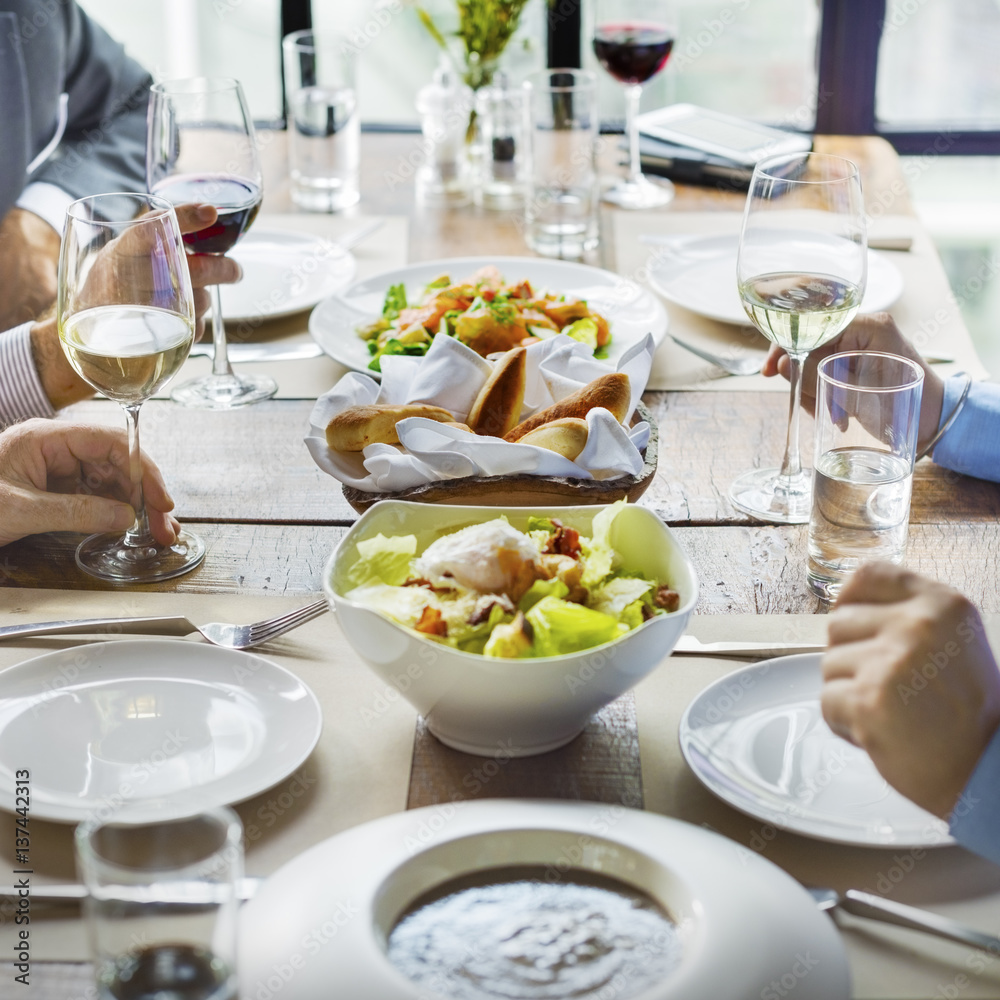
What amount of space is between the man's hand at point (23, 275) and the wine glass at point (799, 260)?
107 cm

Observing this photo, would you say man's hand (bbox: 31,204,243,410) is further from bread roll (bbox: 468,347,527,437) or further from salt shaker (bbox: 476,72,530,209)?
salt shaker (bbox: 476,72,530,209)

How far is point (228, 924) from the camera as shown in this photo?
0.48 meters

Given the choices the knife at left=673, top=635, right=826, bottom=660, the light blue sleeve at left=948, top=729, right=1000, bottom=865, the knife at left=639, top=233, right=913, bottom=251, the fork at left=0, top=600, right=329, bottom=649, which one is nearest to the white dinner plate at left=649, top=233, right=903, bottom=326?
the knife at left=639, top=233, right=913, bottom=251

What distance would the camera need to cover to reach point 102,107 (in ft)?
6.77

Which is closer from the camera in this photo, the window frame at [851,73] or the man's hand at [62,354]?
the man's hand at [62,354]

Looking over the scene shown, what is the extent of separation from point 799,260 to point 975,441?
24cm

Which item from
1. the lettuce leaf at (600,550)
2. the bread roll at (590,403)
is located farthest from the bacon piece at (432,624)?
the bread roll at (590,403)

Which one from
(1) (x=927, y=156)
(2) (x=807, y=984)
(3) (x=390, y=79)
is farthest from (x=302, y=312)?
(1) (x=927, y=156)

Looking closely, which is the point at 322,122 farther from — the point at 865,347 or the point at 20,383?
the point at 865,347

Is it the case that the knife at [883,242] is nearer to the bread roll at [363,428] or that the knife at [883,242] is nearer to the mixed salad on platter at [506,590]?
the bread roll at [363,428]

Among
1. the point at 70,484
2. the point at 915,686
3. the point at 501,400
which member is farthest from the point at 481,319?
the point at 915,686

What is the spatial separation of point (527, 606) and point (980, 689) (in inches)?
10.4

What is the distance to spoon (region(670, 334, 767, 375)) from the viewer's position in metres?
1.40

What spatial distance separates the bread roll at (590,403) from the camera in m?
1.01
